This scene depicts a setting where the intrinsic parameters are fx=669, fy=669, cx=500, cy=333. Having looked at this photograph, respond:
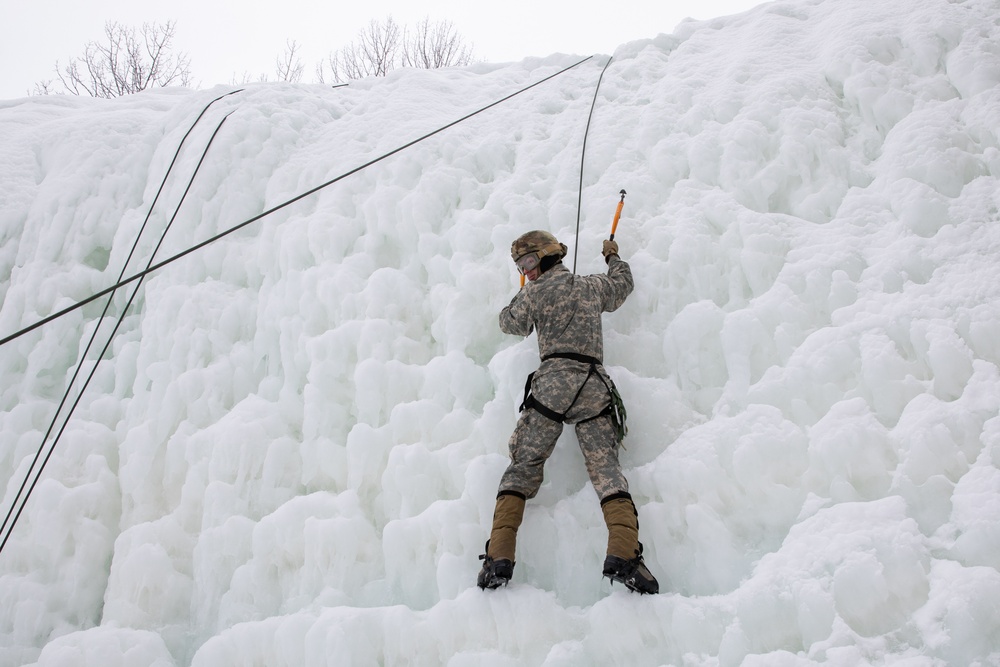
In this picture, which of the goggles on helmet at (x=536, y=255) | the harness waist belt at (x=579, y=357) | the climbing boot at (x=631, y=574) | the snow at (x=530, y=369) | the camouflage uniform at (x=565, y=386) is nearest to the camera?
the climbing boot at (x=631, y=574)

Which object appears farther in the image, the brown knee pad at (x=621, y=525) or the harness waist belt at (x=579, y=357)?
the harness waist belt at (x=579, y=357)

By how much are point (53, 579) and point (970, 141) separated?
17.2 ft

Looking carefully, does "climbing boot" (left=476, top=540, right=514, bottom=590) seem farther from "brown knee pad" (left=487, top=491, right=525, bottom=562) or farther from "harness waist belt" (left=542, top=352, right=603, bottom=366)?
"harness waist belt" (left=542, top=352, right=603, bottom=366)

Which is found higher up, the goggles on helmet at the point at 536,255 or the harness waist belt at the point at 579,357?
the goggles on helmet at the point at 536,255

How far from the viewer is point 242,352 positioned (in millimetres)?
3906

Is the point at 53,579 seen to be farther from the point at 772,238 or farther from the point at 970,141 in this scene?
the point at 970,141

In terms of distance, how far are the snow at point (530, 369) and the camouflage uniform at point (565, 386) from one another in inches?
8.4

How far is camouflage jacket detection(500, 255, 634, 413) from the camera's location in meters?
2.84

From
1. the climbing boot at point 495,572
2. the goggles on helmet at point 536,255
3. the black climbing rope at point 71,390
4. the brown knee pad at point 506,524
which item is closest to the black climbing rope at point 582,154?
the goggles on helmet at point 536,255

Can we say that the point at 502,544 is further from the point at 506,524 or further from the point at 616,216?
the point at 616,216

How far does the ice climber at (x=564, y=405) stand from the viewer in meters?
2.54

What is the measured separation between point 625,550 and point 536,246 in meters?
1.44

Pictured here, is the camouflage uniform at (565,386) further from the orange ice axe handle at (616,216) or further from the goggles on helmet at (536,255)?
the orange ice axe handle at (616,216)

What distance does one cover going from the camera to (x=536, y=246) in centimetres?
317
